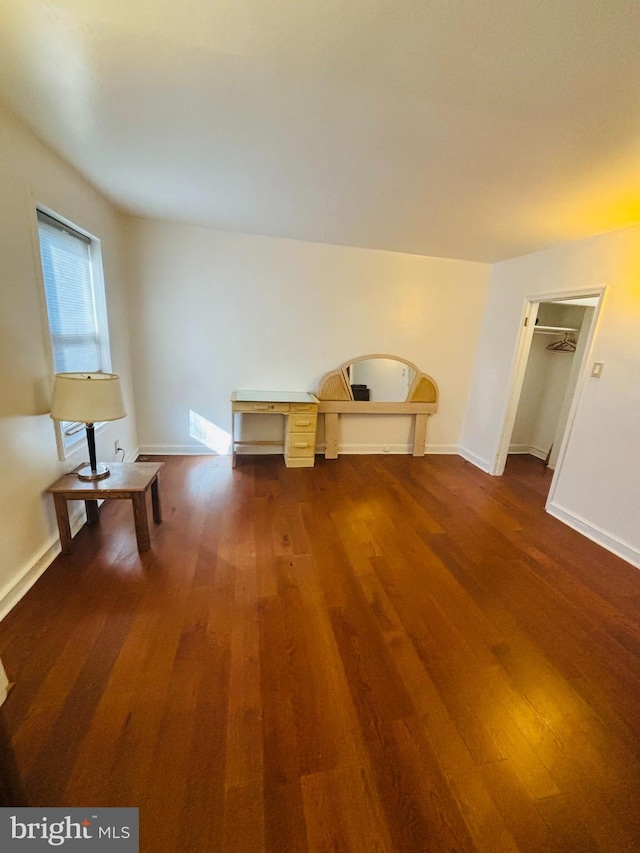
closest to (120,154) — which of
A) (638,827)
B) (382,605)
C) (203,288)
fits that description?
(203,288)

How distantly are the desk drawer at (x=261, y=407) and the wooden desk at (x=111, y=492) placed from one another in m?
1.24

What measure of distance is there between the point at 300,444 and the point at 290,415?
0.35 metres

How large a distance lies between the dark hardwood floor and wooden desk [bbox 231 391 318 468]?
1176 mm

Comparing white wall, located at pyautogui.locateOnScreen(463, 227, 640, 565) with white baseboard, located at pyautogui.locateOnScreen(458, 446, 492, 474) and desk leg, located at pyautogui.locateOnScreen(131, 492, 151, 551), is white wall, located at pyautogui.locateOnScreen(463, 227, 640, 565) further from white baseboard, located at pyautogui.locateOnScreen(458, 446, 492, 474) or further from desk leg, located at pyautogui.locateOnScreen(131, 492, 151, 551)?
desk leg, located at pyautogui.locateOnScreen(131, 492, 151, 551)

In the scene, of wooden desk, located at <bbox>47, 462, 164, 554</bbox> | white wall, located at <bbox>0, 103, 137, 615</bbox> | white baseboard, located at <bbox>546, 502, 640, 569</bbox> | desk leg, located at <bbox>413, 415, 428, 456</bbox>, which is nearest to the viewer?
white wall, located at <bbox>0, 103, 137, 615</bbox>

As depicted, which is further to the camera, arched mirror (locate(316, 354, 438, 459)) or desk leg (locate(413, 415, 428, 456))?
desk leg (locate(413, 415, 428, 456))

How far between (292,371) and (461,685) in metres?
3.15

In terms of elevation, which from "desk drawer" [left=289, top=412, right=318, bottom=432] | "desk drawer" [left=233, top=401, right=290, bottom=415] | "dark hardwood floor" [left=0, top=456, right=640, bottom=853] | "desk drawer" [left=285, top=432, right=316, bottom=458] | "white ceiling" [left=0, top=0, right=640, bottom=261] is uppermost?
"white ceiling" [left=0, top=0, right=640, bottom=261]

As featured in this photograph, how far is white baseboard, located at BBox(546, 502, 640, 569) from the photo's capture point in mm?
2395

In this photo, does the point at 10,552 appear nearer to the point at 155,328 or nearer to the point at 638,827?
the point at 155,328

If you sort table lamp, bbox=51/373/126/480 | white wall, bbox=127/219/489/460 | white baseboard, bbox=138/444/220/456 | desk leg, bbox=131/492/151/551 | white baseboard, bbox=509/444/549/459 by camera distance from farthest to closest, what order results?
white baseboard, bbox=509/444/549/459, white baseboard, bbox=138/444/220/456, white wall, bbox=127/219/489/460, desk leg, bbox=131/492/151/551, table lamp, bbox=51/373/126/480

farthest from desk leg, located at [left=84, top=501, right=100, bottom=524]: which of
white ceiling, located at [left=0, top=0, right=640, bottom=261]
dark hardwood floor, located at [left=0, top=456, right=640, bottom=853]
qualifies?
white ceiling, located at [left=0, top=0, right=640, bottom=261]

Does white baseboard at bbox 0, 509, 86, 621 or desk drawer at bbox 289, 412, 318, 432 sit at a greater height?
desk drawer at bbox 289, 412, 318, 432

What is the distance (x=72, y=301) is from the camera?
8.03 ft
